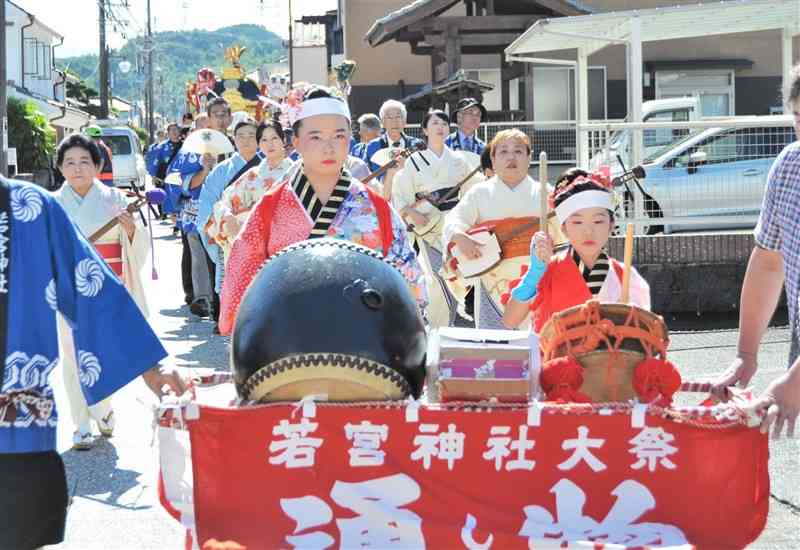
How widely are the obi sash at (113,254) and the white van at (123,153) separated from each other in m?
24.3

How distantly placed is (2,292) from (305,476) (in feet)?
2.93

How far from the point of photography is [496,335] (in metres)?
3.41

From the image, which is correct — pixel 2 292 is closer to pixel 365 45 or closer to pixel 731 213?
pixel 731 213

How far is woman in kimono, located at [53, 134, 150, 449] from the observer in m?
6.86

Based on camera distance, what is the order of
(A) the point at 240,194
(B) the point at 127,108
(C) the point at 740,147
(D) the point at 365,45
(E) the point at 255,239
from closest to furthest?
1. (E) the point at 255,239
2. (A) the point at 240,194
3. (C) the point at 740,147
4. (D) the point at 365,45
5. (B) the point at 127,108

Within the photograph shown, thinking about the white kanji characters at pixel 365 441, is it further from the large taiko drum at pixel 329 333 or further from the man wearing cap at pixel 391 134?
the man wearing cap at pixel 391 134

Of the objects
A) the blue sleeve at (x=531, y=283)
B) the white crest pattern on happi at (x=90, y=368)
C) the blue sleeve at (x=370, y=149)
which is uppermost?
the blue sleeve at (x=370, y=149)

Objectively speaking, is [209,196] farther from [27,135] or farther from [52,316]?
[27,135]

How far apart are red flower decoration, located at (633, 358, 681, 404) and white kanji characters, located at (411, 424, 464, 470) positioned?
0.51m

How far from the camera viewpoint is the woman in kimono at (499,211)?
6656mm

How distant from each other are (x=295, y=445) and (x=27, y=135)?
33.4m

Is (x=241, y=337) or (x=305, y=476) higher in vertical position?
(x=241, y=337)

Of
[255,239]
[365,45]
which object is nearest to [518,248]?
[255,239]

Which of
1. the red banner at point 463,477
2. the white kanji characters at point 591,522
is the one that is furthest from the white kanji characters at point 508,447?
the white kanji characters at point 591,522
